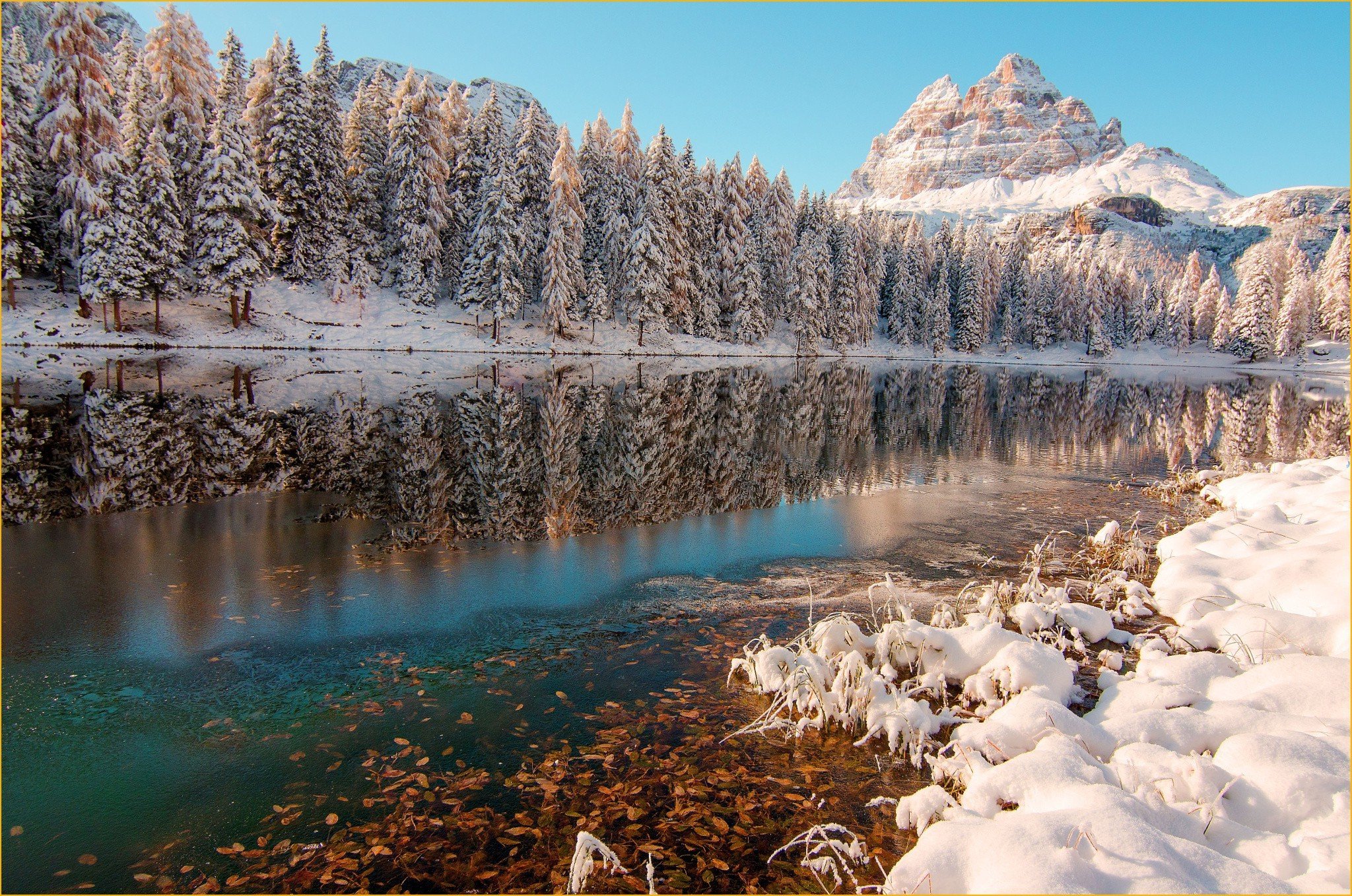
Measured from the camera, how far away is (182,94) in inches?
1522

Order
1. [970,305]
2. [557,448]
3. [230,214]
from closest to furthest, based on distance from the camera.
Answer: [557,448], [230,214], [970,305]

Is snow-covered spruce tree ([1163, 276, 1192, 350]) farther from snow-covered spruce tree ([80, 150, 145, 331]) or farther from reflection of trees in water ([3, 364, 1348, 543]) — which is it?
snow-covered spruce tree ([80, 150, 145, 331])

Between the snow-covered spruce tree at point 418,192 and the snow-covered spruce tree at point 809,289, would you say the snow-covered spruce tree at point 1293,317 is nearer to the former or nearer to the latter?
the snow-covered spruce tree at point 809,289

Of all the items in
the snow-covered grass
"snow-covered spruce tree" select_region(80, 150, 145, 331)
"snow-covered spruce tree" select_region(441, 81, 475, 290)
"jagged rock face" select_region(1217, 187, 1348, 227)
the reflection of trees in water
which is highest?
"jagged rock face" select_region(1217, 187, 1348, 227)

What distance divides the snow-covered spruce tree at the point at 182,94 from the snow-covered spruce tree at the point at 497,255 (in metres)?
15.6

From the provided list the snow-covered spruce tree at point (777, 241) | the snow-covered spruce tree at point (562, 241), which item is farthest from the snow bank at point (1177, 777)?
the snow-covered spruce tree at point (777, 241)

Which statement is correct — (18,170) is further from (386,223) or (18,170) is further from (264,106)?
(386,223)

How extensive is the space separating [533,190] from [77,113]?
25986 mm

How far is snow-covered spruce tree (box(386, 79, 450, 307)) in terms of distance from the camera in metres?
46.7

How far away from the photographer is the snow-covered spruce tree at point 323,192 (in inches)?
1761

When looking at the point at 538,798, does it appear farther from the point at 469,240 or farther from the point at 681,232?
the point at 681,232

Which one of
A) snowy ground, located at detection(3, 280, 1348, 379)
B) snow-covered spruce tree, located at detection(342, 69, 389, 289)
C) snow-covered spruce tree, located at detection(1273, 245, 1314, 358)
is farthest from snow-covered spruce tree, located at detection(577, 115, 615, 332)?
snow-covered spruce tree, located at detection(1273, 245, 1314, 358)

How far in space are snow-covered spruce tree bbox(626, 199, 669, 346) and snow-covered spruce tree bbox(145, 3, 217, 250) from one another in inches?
1052

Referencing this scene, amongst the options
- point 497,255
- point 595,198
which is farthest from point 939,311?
point 497,255
